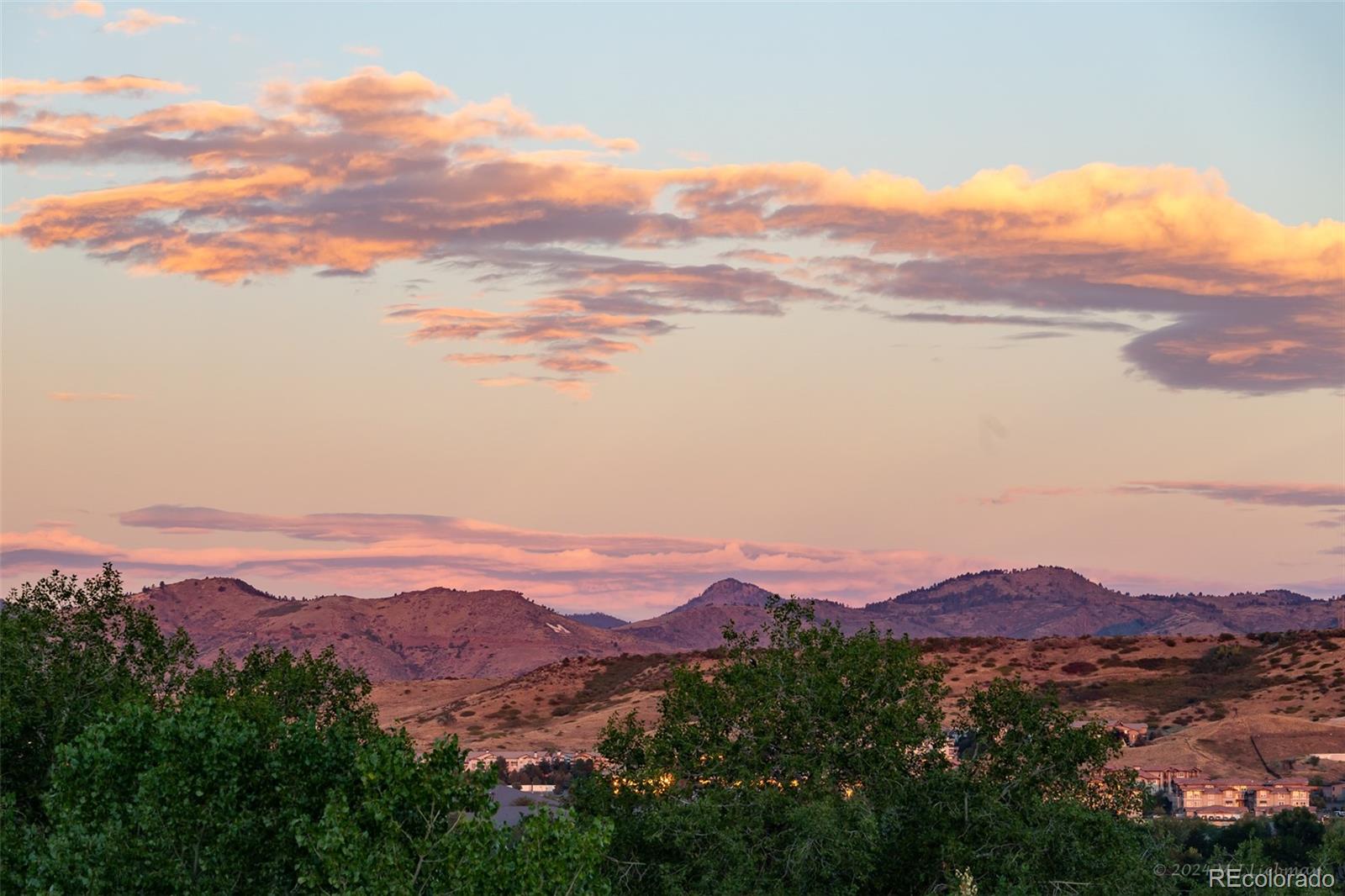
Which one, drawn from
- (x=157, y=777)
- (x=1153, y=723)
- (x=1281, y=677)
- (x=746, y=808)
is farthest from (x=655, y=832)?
(x=1281, y=677)

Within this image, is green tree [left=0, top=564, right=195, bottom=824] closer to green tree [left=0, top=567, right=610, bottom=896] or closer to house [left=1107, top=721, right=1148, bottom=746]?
green tree [left=0, top=567, right=610, bottom=896]

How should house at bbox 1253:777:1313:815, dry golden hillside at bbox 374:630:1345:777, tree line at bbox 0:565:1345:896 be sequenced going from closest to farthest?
tree line at bbox 0:565:1345:896, house at bbox 1253:777:1313:815, dry golden hillside at bbox 374:630:1345:777

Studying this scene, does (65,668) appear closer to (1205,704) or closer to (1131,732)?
(1131,732)

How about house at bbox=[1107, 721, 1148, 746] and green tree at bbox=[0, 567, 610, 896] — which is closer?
green tree at bbox=[0, 567, 610, 896]

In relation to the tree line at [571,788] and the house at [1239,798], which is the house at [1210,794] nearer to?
the house at [1239,798]

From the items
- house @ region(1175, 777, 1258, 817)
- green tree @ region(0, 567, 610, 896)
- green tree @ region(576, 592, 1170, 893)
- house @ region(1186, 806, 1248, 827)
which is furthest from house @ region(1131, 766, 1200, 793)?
green tree @ region(0, 567, 610, 896)

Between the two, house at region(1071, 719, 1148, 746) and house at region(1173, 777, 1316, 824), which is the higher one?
house at region(1173, 777, 1316, 824)

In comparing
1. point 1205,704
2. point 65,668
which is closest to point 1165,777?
point 1205,704

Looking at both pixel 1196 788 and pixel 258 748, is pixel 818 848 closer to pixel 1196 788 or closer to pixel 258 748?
pixel 258 748

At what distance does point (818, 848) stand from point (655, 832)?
451 centimetres

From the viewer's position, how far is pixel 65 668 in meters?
43.2

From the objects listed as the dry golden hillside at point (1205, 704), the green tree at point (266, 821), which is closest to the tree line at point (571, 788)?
the green tree at point (266, 821)

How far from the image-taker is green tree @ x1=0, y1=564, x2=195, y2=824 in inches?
1534

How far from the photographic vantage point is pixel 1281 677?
570 ft
